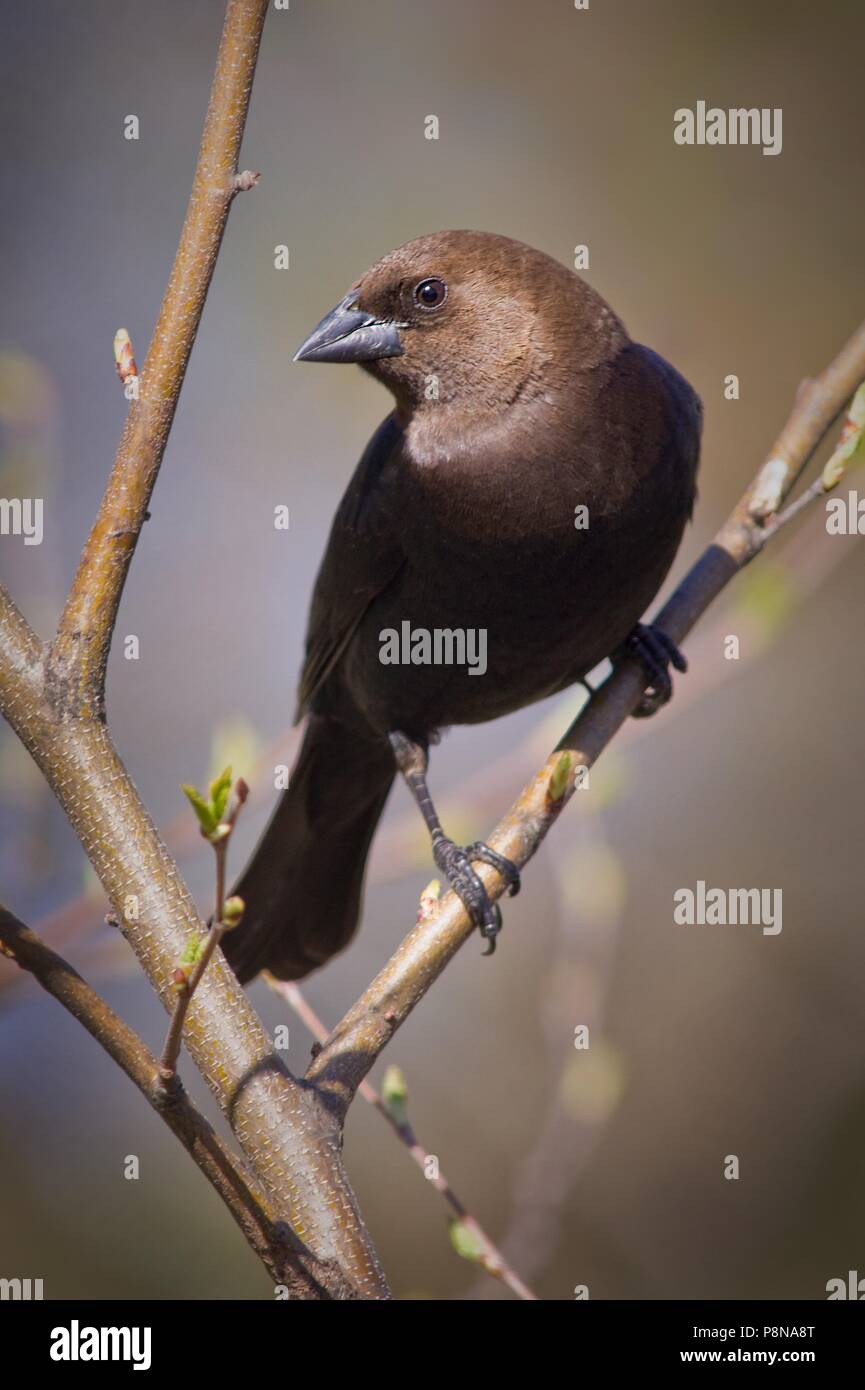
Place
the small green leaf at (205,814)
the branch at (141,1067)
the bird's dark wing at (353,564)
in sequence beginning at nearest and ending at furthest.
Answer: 1. the small green leaf at (205,814)
2. the branch at (141,1067)
3. the bird's dark wing at (353,564)

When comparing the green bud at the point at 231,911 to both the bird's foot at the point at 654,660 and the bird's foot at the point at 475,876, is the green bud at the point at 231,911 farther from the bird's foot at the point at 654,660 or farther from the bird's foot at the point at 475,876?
the bird's foot at the point at 654,660

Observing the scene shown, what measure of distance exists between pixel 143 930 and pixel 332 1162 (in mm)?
385

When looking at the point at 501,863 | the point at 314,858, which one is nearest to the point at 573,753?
the point at 501,863

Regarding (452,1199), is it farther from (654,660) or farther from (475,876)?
(654,660)

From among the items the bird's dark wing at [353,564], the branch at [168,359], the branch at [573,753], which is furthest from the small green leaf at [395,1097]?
the bird's dark wing at [353,564]

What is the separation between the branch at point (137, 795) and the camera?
1837 mm

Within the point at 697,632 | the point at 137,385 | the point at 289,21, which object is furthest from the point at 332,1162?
the point at 289,21

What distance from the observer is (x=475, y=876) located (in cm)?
288

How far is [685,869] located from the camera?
4805mm

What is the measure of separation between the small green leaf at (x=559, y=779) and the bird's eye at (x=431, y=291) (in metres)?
1.19

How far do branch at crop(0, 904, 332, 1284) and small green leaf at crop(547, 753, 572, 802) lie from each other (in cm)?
83

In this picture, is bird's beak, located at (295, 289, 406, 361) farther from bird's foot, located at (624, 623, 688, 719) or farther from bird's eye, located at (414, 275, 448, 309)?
bird's foot, located at (624, 623, 688, 719)

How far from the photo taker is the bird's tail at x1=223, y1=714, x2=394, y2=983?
340 centimetres
